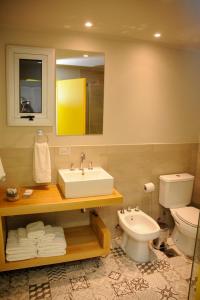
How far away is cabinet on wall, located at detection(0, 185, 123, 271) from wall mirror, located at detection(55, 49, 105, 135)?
740 millimetres

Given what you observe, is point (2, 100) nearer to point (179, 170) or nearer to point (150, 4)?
point (150, 4)

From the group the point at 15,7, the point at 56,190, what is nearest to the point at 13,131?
→ the point at 56,190

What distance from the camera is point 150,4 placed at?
5.92ft

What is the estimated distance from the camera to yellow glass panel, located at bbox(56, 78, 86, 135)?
259 cm

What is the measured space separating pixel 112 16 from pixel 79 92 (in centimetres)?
85

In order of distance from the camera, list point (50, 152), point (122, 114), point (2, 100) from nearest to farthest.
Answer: point (2, 100) → point (50, 152) → point (122, 114)

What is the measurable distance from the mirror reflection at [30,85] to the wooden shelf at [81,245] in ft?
4.64

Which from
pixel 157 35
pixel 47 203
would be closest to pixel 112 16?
pixel 157 35

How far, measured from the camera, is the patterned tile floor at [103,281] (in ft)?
7.02

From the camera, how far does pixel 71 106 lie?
265cm

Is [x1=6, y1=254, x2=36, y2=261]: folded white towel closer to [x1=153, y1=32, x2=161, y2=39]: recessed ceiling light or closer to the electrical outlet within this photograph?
the electrical outlet

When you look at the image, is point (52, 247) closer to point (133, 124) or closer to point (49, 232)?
point (49, 232)

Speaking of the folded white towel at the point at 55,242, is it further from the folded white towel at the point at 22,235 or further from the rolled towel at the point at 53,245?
the folded white towel at the point at 22,235

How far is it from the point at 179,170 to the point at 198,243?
1.45 meters
